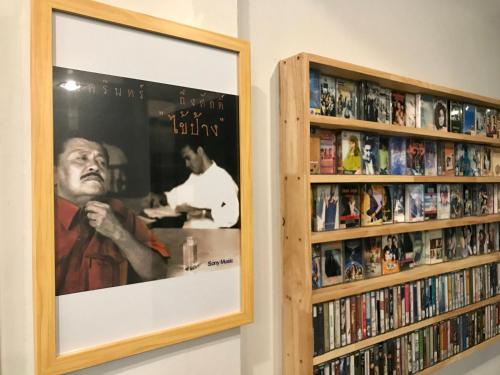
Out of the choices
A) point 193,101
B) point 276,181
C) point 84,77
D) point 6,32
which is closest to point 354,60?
point 276,181

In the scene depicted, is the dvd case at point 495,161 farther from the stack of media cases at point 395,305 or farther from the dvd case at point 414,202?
the dvd case at point 414,202

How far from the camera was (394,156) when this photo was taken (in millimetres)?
1559

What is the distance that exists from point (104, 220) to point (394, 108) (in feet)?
3.99

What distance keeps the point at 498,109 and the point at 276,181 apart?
151cm

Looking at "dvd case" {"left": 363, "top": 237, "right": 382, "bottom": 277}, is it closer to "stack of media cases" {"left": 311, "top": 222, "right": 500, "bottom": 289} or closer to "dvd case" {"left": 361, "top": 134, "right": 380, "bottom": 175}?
"stack of media cases" {"left": 311, "top": 222, "right": 500, "bottom": 289}

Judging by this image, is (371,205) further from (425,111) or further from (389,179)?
(425,111)

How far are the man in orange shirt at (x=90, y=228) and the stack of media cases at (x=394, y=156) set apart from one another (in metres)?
0.64

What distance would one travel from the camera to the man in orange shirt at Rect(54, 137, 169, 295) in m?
0.80

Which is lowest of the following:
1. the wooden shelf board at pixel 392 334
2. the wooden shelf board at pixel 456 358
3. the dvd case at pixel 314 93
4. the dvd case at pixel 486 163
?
the wooden shelf board at pixel 456 358

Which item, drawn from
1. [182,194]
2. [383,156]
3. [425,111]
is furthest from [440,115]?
[182,194]

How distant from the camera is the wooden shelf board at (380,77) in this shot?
123cm

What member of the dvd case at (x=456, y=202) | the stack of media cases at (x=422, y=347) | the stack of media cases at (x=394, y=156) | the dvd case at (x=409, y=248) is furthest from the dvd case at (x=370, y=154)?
the stack of media cases at (x=422, y=347)

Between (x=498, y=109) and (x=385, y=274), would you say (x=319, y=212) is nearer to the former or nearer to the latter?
(x=385, y=274)

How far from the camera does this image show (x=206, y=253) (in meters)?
1.02
